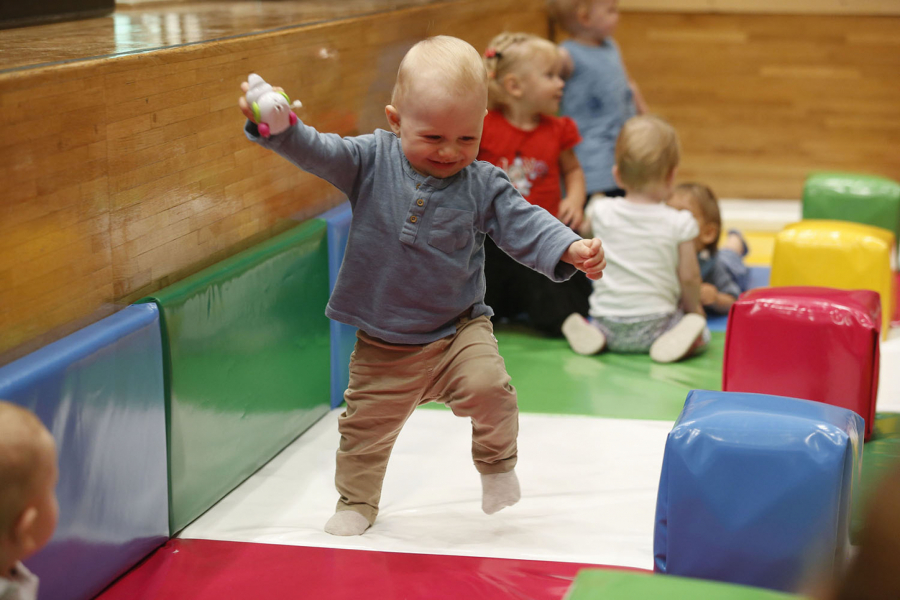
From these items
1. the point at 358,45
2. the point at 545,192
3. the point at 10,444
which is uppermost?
the point at 358,45

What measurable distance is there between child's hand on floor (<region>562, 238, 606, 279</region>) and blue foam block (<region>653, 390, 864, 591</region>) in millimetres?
307

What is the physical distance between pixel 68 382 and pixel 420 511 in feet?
2.67

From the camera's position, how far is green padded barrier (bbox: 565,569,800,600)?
1.21 meters

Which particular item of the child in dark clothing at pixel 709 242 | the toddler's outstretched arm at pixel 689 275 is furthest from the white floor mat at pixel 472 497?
the child in dark clothing at pixel 709 242

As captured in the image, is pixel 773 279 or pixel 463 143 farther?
pixel 773 279

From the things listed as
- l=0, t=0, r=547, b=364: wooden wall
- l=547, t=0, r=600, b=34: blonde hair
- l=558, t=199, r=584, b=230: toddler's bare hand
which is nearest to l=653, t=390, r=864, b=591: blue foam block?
l=0, t=0, r=547, b=364: wooden wall

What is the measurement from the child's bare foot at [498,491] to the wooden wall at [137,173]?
77 centimetres

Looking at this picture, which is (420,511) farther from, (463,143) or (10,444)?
(10,444)

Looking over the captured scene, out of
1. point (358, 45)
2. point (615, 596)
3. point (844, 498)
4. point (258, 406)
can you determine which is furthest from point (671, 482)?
point (358, 45)

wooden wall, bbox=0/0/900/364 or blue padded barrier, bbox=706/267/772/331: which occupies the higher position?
wooden wall, bbox=0/0/900/364

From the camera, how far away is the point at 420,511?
2092mm

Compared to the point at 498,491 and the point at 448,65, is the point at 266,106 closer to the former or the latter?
the point at 448,65

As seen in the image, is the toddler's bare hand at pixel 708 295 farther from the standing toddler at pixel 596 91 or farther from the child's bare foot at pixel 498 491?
the child's bare foot at pixel 498 491

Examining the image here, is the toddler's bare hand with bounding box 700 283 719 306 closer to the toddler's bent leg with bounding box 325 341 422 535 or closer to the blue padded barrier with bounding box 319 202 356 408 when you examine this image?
the blue padded barrier with bounding box 319 202 356 408
